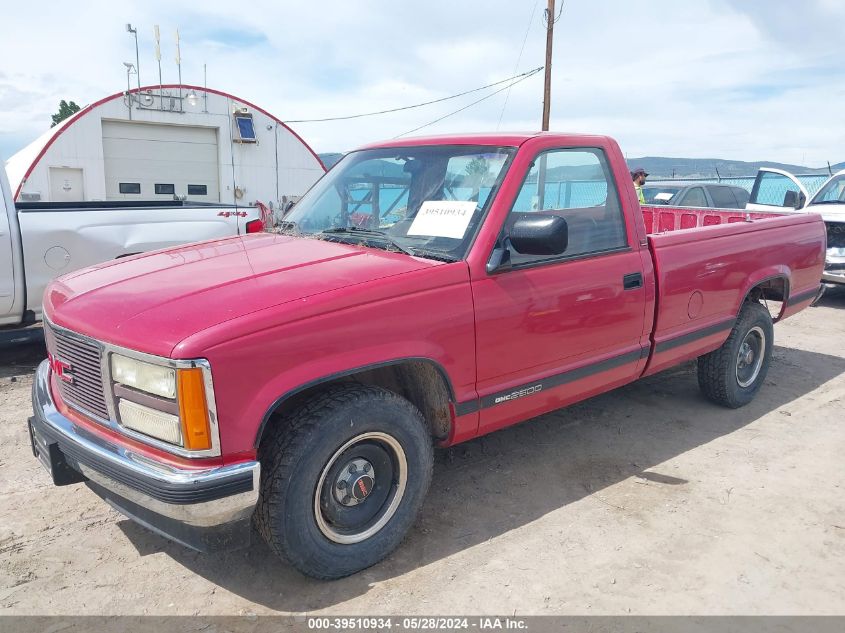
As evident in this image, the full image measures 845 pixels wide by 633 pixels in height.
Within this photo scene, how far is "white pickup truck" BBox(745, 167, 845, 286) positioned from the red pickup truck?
514cm

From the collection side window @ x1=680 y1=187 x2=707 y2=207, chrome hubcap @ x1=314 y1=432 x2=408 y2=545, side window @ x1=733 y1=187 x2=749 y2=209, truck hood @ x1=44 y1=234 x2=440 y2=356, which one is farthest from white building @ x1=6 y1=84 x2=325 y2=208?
chrome hubcap @ x1=314 y1=432 x2=408 y2=545

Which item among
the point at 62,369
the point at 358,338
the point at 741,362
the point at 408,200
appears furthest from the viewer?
the point at 741,362

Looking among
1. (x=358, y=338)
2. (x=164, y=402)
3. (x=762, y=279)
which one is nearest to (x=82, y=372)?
(x=164, y=402)

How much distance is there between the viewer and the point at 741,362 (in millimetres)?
5148

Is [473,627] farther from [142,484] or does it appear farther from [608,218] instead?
[608,218]

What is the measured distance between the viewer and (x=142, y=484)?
2.49 meters

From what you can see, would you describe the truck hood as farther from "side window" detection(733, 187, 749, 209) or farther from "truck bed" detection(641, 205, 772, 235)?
"side window" detection(733, 187, 749, 209)

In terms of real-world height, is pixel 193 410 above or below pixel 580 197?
below

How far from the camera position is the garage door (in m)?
17.7

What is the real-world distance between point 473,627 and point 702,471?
205 centimetres

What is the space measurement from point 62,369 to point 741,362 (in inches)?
181

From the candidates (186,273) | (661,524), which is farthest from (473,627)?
(186,273)

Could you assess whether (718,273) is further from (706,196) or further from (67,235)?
(706,196)

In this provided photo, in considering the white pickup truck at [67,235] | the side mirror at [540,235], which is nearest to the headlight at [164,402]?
the side mirror at [540,235]
